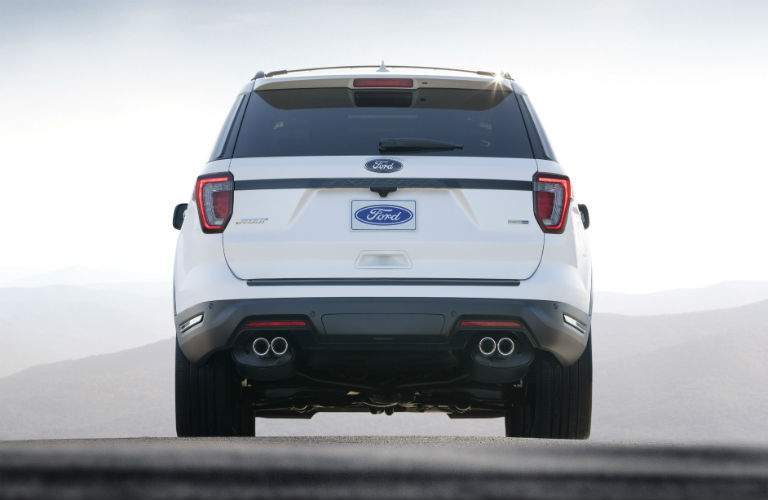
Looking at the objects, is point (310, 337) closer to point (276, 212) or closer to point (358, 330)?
point (358, 330)

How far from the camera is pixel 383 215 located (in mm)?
5121

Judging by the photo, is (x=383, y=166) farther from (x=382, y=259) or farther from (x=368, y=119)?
(x=368, y=119)

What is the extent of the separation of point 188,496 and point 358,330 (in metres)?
2.51

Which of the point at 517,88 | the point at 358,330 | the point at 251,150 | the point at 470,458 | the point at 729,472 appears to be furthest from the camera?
the point at 517,88

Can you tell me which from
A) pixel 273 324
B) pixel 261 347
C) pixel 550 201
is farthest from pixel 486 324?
pixel 261 347

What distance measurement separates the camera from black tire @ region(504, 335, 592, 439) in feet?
18.1

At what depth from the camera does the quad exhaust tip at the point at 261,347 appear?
521 centimetres

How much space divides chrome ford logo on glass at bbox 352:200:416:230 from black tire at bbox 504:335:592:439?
1.07 metres

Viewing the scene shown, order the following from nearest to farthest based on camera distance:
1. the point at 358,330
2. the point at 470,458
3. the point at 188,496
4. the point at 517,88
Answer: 1. the point at 188,496
2. the point at 470,458
3. the point at 358,330
4. the point at 517,88

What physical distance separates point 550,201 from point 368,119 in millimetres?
1189

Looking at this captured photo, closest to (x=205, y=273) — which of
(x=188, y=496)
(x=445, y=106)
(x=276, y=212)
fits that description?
(x=276, y=212)

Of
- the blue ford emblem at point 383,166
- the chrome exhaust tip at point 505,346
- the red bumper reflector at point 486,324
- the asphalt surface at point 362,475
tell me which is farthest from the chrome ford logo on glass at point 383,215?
the asphalt surface at point 362,475

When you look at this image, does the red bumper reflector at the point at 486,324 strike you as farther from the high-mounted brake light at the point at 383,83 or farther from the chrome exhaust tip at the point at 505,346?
the high-mounted brake light at the point at 383,83

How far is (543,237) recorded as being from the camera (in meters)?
5.18
